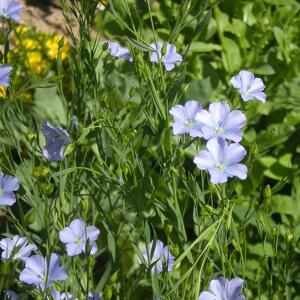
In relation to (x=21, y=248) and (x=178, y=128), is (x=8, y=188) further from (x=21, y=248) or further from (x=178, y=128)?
(x=178, y=128)

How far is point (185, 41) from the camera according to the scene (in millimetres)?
2584

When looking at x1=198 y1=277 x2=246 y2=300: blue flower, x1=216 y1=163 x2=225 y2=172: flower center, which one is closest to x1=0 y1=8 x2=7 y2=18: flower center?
x1=216 y1=163 x2=225 y2=172: flower center

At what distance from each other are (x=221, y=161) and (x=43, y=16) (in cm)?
204

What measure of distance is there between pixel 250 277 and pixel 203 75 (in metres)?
0.83

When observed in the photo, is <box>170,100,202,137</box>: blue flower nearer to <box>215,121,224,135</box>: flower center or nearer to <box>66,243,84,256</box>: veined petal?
<box>215,121,224,135</box>: flower center

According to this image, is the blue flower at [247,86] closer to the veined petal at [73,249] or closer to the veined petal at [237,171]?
the veined petal at [237,171]

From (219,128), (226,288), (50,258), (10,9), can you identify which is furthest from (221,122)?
(10,9)

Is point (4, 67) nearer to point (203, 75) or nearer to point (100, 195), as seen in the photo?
point (100, 195)

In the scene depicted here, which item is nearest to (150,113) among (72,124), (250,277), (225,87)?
(72,124)

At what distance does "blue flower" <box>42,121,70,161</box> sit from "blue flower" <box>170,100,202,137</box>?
23cm

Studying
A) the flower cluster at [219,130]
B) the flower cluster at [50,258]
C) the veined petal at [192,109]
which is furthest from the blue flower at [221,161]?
the flower cluster at [50,258]

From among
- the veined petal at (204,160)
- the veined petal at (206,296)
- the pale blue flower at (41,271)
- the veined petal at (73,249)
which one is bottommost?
the pale blue flower at (41,271)

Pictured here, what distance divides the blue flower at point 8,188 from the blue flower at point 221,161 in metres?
0.34

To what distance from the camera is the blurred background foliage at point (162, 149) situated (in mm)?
1369
